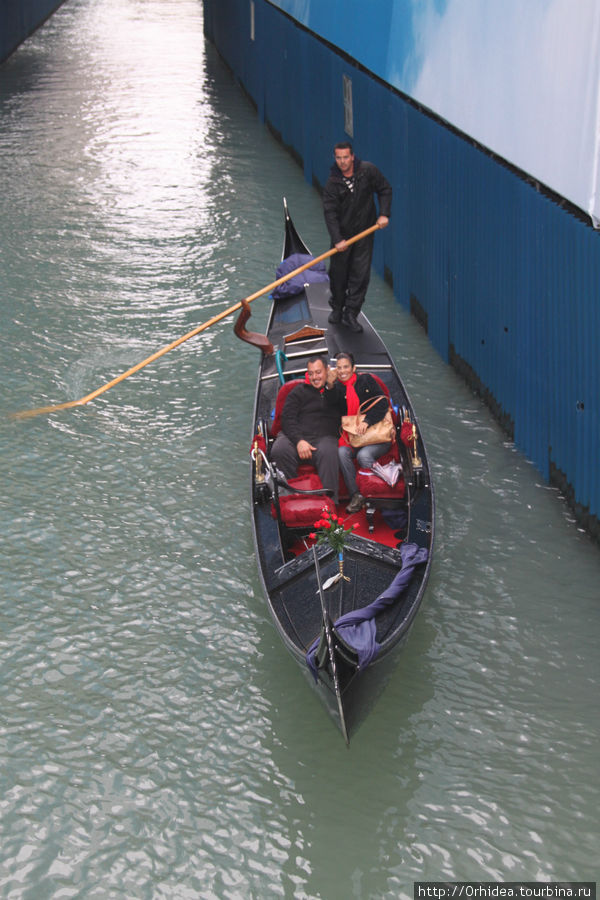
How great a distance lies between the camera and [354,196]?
9.44 meters

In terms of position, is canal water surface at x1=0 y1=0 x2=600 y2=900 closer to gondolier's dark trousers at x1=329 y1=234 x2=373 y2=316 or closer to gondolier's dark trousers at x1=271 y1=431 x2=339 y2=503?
gondolier's dark trousers at x1=271 y1=431 x2=339 y2=503

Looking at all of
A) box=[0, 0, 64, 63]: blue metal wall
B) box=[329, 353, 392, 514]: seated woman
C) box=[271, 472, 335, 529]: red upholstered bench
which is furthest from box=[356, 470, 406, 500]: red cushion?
box=[0, 0, 64, 63]: blue metal wall

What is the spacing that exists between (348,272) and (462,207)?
1180 mm

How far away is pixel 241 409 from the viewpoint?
31.2 ft

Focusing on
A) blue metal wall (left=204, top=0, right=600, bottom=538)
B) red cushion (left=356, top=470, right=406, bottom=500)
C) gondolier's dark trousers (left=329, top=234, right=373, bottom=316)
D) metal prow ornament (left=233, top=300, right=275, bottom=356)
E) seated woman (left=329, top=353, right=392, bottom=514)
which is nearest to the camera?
red cushion (left=356, top=470, right=406, bottom=500)

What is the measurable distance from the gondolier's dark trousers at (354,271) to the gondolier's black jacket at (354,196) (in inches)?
7.2

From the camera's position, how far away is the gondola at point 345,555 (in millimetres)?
5230

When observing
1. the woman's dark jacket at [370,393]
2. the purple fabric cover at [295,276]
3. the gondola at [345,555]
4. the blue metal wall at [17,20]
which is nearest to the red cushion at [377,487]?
the gondola at [345,555]

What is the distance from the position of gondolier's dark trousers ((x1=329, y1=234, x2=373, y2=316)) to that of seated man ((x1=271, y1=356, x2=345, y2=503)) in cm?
232

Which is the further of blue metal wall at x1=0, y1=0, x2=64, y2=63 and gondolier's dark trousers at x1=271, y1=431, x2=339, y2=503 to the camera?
blue metal wall at x1=0, y1=0, x2=64, y2=63

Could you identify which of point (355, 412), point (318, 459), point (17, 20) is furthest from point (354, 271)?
point (17, 20)

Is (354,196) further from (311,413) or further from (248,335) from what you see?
(311,413)

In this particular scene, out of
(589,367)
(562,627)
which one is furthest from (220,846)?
(589,367)

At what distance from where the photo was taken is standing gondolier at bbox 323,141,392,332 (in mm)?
9352
